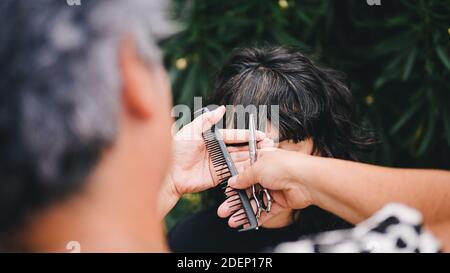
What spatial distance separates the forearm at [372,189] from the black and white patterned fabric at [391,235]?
0.07 ft

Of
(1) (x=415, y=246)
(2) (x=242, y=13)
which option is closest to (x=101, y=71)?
(1) (x=415, y=246)

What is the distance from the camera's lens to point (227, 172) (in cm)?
82

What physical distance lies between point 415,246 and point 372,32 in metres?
0.62

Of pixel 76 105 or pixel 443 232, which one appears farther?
pixel 443 232

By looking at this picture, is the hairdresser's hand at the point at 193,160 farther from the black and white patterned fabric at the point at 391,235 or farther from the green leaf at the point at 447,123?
the green leaf at the point at 447,123

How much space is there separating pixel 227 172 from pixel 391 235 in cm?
29

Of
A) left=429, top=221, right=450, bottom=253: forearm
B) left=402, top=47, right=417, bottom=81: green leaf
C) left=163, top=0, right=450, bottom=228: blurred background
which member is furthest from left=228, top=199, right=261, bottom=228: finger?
left=402, top=47, right=417, bottom=81: green leaf

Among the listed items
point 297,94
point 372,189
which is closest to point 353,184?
point 372,189

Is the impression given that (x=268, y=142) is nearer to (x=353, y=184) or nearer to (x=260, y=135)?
(x=260, y=135)

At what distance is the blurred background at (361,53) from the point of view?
115cm

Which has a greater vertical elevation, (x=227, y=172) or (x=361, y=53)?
(x=361, y=53)

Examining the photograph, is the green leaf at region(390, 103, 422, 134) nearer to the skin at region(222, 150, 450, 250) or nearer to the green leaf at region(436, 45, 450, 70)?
the green leaf at region(436, 45, 450, 70)

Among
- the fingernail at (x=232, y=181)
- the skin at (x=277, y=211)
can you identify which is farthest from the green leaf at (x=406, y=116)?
the fingernail at (x=232, y=181)
